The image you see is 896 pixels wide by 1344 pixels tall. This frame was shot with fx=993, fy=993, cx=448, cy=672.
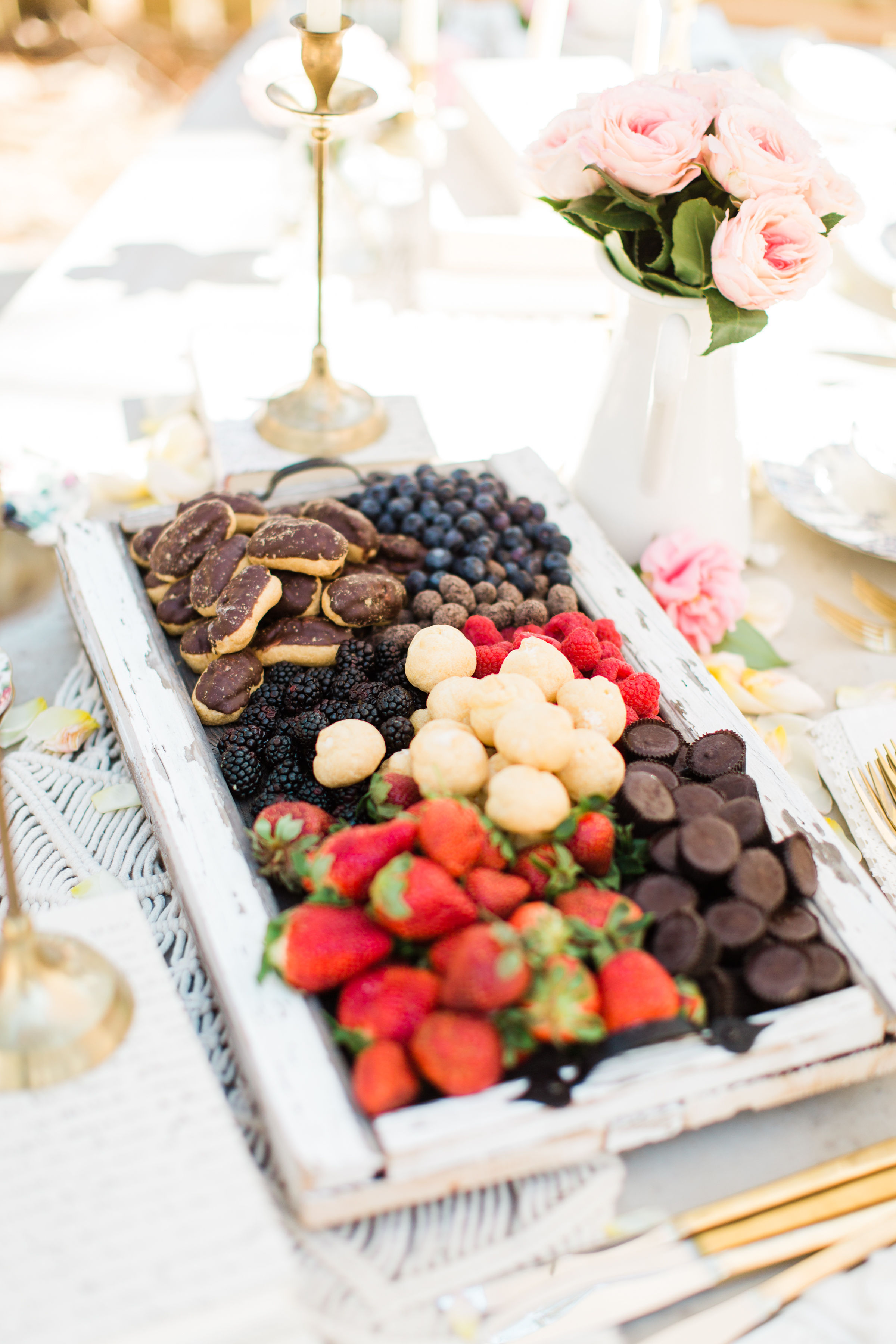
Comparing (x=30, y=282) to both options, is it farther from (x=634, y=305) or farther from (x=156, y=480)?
(x=634, y=305)

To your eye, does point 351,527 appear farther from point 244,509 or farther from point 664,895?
point 664,895

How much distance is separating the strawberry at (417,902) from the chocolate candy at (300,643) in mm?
351

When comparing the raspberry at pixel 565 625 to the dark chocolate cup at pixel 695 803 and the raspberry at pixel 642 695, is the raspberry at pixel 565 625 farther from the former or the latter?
the dark chocolate cup at pixel 695 803

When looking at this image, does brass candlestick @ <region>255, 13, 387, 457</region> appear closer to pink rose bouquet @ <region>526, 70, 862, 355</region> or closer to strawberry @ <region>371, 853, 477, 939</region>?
pink rose bouquet @ <region>526, 70, 862, 355</region>

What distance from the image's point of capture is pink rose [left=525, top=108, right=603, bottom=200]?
107cm

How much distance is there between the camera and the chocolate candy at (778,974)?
72 cm

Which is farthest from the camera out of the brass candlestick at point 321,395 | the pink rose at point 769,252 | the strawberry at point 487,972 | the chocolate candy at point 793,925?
the brass candlestick at point 321,395

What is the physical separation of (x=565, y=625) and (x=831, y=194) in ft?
1.70

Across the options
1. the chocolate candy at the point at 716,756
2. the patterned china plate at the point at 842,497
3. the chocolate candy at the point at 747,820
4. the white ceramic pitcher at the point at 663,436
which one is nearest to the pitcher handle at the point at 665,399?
the white ceramic pitcher at the point at 663,436

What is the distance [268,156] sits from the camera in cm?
237

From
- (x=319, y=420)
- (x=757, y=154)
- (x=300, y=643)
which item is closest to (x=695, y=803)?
(x=300, y=643)

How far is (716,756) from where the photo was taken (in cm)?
88

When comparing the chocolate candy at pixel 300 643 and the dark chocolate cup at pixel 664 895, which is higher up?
the dark chocolate cup at pixel 664 895

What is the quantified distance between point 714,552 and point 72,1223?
94 centimetres
